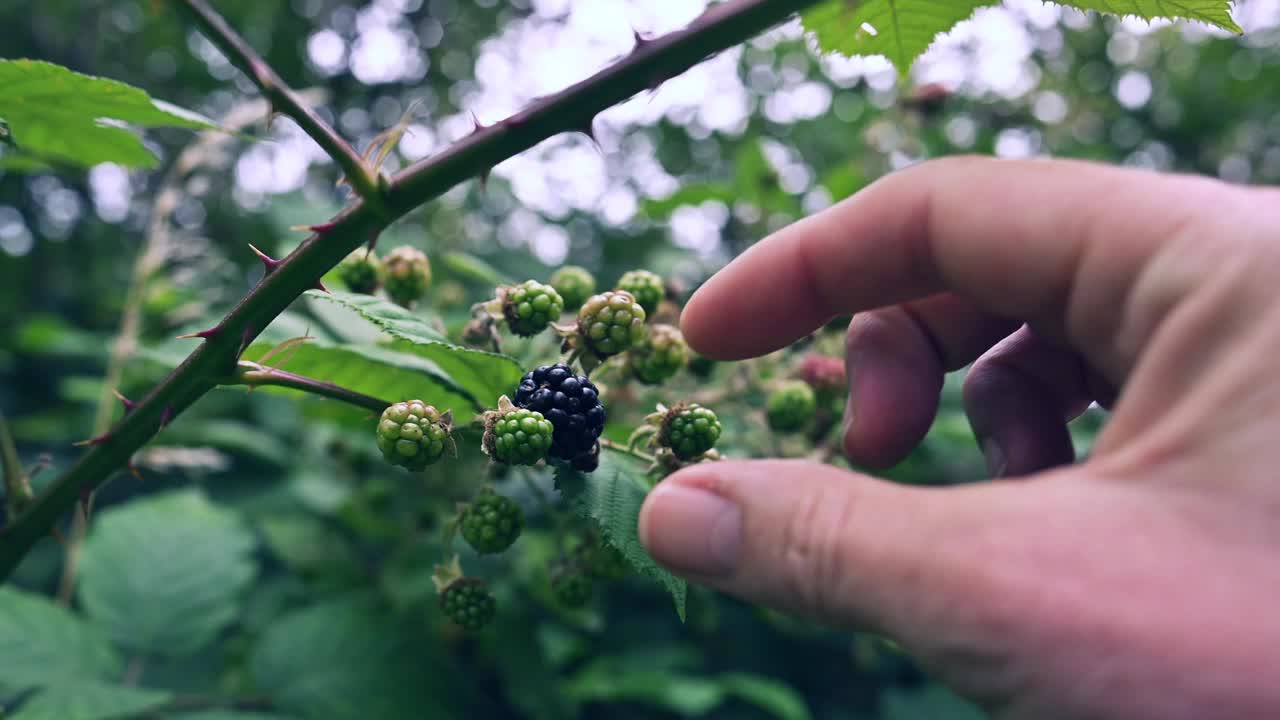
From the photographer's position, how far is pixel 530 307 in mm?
1622

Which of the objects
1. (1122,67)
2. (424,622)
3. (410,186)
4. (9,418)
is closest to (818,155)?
(1122,67)

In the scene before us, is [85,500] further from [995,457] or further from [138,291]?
[138,291]

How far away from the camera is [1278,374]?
807mm

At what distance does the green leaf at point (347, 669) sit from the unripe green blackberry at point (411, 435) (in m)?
1.17

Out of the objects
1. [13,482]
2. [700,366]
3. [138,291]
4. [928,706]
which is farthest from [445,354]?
[928,706]

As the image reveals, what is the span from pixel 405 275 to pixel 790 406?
0.94 m

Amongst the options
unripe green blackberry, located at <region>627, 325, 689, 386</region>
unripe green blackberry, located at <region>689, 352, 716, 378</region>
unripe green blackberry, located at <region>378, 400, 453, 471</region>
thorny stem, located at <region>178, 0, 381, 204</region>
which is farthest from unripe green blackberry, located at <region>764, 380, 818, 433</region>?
thorny stem, located at <region>178, 0, 381, 204</region>

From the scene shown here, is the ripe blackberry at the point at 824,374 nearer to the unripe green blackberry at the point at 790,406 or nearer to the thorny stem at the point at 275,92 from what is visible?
the unripe green blackberry at the point at 790,406

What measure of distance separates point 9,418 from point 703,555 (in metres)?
4.86

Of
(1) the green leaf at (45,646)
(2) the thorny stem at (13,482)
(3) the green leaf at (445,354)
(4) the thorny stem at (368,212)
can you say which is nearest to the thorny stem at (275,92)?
(4) the thorny stem at (368,212)

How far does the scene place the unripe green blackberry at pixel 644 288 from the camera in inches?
75.8

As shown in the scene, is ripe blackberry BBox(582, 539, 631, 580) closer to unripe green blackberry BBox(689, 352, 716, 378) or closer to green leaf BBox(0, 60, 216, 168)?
unripe green blackberry BBox(689, 352, 716, 378)

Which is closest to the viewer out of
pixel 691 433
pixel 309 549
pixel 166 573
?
pixel 691 433

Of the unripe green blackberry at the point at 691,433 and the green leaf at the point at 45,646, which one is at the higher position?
the unripe green blackberry at the point at 691,433
